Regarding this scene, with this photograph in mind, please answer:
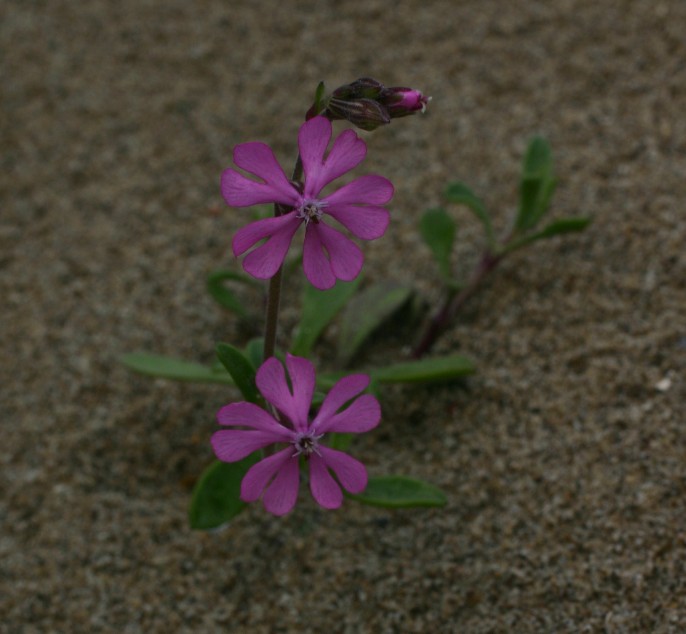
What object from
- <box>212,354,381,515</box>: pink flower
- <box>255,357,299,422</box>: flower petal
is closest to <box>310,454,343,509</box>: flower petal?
<box>212,354,381,515</box>: pink flower

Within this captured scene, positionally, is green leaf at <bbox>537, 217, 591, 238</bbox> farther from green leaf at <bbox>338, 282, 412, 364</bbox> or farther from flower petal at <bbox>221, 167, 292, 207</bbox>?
flower petal at <bbox>221, 167, 292, 207</bbox>

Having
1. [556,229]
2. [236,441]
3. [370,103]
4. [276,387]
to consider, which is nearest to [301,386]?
[276,387]

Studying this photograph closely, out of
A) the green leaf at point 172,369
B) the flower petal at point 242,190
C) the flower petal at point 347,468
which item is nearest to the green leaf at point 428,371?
the green leaf at point 172,369

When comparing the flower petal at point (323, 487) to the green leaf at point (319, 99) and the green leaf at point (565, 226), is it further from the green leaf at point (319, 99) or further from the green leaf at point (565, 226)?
the green leaf at point (565, 226)

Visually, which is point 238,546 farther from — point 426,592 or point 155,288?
point 155,288

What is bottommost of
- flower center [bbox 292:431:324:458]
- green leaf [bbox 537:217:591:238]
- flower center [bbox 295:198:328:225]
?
flower center [bbox 292:431:324:458]

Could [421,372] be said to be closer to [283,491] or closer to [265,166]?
[283,491]
